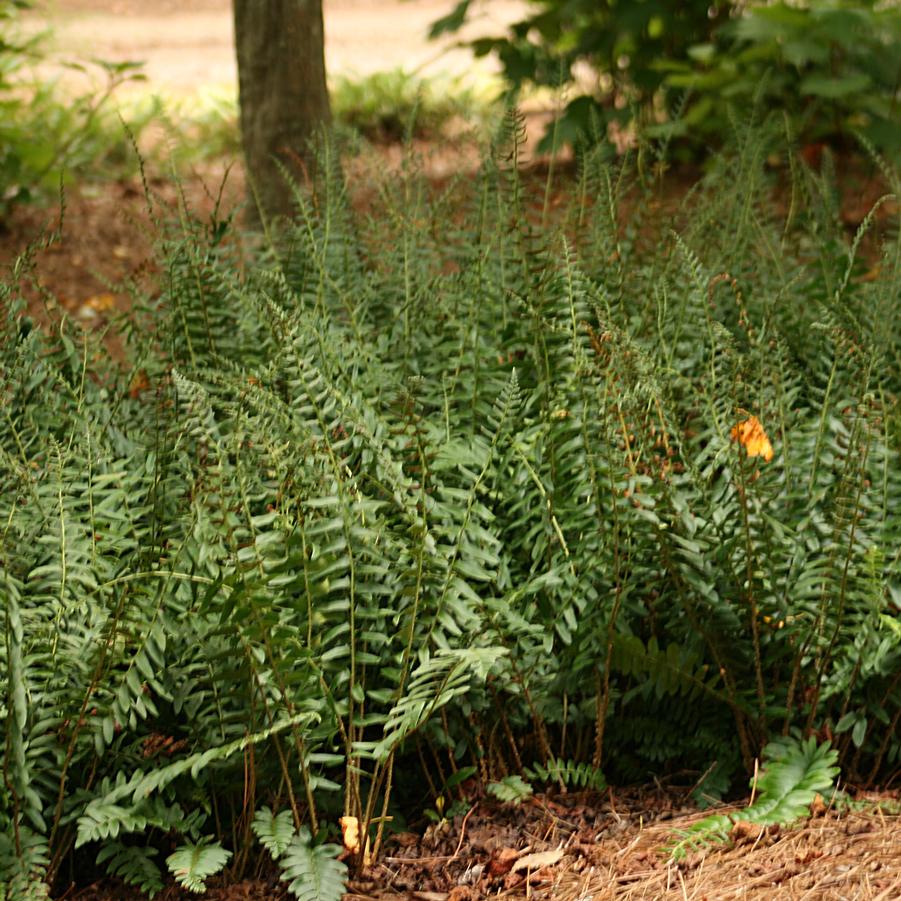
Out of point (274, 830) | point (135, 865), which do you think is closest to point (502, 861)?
point (274, 830)

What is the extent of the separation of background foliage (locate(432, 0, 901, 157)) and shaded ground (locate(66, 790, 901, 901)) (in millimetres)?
3153

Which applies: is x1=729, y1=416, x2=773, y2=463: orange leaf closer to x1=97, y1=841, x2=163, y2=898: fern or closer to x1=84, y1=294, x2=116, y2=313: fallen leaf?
x1=97, y1=841, x2=163, y2=898: fern

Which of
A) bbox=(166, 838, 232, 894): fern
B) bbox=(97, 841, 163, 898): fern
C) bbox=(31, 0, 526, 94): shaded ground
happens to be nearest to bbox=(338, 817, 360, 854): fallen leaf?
bbox=(166, 838, 232, 894): fern

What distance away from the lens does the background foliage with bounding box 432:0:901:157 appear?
4.64 m

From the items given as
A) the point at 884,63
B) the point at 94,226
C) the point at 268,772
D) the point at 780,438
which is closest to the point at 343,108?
the point at 94,226

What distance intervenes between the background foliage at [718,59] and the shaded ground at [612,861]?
3153 mm

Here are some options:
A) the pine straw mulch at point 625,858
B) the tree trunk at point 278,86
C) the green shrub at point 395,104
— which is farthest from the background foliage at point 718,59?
the pine straw mulch at point 625,858

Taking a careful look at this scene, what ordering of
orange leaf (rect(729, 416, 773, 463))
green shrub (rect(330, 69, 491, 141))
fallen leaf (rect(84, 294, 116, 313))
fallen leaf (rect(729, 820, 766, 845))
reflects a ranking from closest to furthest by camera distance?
1. fallen leaf (rect(729, 820, 766, 845))
2. orange leaf (rect(729, 416, 773, 463))
3. fallen leaf (rect(84, 294, 116, 313))
4. green shrub (rect(330, 69, 491, 141))

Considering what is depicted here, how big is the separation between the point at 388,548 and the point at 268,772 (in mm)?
472

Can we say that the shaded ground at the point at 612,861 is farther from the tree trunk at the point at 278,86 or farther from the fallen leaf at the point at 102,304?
the fallen leaf at the point at 102,304

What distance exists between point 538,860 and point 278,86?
127 inches

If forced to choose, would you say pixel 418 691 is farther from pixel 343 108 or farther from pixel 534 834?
pixel 343 108

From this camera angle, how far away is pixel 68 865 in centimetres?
213

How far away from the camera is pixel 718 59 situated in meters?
5.40
